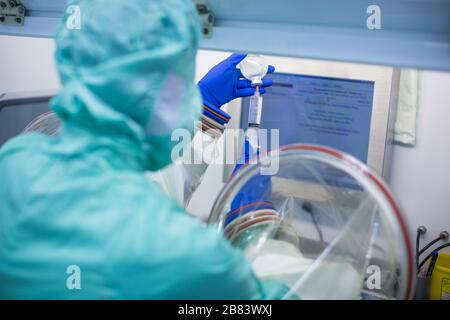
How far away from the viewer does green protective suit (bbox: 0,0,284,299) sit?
2.11 ft

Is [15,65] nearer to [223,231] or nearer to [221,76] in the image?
[221,76]

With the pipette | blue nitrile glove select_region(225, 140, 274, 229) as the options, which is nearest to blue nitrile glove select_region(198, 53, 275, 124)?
the pipette

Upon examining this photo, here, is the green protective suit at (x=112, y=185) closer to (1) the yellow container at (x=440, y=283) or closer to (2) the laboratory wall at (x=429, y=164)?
(1) the yellow container at (x=440, y=283)

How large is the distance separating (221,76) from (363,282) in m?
0.82

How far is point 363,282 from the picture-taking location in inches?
34.5

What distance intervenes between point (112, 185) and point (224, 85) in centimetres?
87

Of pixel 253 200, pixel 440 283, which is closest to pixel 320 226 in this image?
pixel 253 200

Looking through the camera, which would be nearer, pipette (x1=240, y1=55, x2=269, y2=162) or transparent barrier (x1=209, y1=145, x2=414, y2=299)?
transparent barrier (x1=209, y1=145, x2=414, y2=299)

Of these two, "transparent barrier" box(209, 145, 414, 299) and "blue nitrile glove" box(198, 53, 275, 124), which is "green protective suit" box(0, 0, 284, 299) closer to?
"transparent barrier" box(209, 145, 414, 299)

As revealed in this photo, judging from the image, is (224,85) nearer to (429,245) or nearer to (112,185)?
(112,185)

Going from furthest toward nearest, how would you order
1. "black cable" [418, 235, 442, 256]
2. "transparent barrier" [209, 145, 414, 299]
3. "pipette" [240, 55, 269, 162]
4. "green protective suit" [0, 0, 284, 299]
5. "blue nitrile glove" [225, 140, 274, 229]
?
1. "black cable" [418, 235, 442, 256]
2. "pipette" [240, 55, 269, 162]
3. "blue nitrile glove" [225, 140, 274, 229]
4. "transparent barrier" [209, 145, 414, 299]
5. "green protective suit" [0, 0, 284, 299]

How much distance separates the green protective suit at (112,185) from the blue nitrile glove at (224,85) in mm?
666

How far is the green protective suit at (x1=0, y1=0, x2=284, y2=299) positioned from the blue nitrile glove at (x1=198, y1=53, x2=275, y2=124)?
0.67 metres

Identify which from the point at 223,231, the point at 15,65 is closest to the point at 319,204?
the point at 223,231
